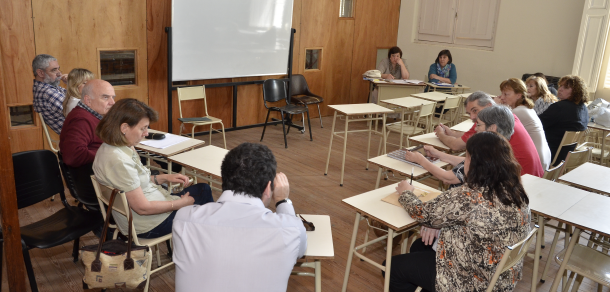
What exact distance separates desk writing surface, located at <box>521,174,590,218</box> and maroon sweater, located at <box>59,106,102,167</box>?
264 centimetres

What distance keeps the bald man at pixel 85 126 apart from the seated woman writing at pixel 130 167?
0.54m

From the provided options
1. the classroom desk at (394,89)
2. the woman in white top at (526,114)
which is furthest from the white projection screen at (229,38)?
the woman in white top at (526,114)

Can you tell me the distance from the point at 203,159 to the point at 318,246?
145 cm

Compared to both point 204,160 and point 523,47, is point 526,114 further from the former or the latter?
point 523,47

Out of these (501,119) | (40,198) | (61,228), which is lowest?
(61,228)

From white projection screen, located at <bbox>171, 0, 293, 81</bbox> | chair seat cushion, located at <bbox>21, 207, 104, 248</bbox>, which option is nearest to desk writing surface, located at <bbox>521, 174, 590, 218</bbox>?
chair seat cushion, located at <bbox>21, 207, 104, 248</bbox>

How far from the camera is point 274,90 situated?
642 centimetres

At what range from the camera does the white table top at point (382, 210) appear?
226 centimetres

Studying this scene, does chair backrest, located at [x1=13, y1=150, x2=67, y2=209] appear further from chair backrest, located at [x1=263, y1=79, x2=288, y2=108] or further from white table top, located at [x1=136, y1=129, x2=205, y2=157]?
chair backrest, located at [x1=263, y1=79, x2=288, y2=108]

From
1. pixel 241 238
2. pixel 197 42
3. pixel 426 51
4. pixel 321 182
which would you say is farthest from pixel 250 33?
pixel 241 238

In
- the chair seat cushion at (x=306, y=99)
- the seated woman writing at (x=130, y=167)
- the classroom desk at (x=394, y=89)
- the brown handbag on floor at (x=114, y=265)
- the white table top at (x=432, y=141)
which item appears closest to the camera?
the brown handbag on floor at (x=114, y=265)

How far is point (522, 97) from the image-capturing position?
12.5ft

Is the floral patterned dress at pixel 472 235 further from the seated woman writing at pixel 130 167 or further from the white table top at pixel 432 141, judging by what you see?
the white table top at pixel 432 141

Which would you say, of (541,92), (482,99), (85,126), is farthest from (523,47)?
(85,126)
